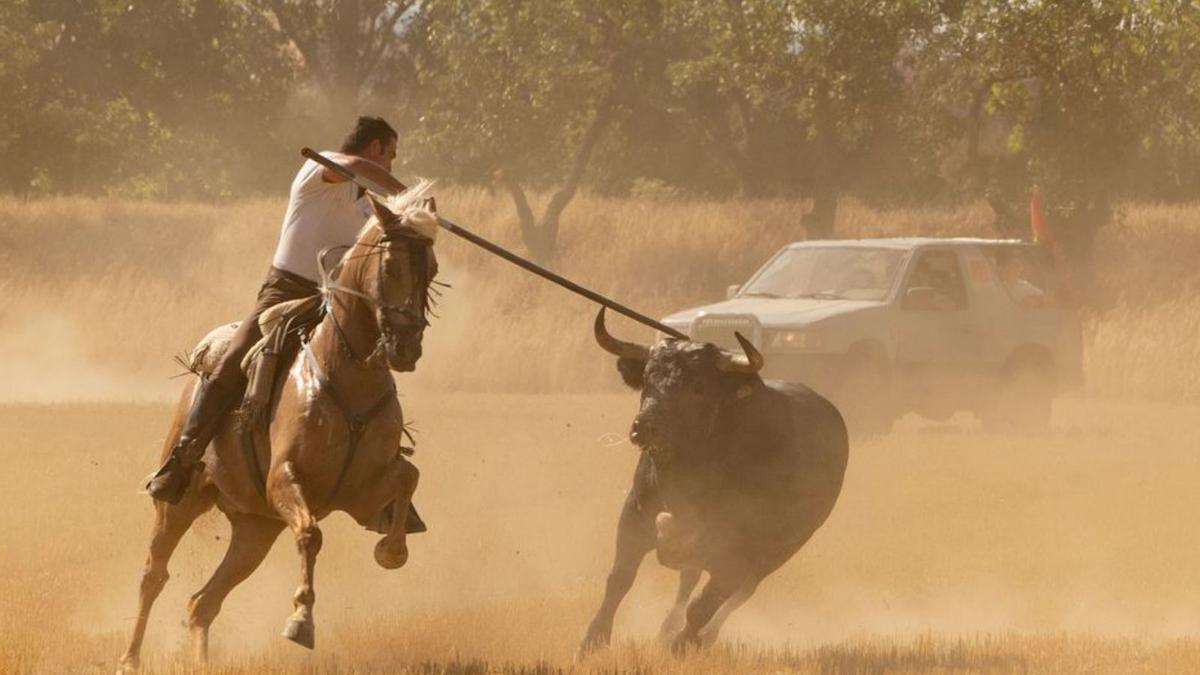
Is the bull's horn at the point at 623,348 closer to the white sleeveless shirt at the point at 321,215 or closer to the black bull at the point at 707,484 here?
the black bull at the point at 707,484

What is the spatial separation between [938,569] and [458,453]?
26.6 ft

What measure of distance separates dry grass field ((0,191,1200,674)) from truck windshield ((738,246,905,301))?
167 centimetres

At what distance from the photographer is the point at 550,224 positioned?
149ft

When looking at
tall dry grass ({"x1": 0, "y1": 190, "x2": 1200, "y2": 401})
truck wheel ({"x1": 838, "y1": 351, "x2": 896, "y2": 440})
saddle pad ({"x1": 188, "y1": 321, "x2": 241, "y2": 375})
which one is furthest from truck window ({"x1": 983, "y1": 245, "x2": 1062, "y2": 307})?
saddle pad ({"x1": 188, "y1": 321, "x2": 241, "y2": 375})

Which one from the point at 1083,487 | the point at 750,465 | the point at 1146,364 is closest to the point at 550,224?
the point at 1146,364

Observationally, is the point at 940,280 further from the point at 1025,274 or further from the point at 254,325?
the point at 254,325

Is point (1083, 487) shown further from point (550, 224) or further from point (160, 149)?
point (160, 149)

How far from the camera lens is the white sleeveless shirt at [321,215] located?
34.9ft

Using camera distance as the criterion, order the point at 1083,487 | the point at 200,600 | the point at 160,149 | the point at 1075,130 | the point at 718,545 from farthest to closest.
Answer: the point at 160,149
the point at 1075,130
the point at 1083,487
the point at 718,545
the point at 200,600

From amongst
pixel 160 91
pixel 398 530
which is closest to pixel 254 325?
pixel 398 530

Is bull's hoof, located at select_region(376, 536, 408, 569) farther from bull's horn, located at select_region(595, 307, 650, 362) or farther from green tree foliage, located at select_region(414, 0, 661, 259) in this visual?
green tree foliage, located at select_region(414, 0, 661, 259)

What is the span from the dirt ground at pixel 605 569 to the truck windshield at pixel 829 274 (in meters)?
1.62

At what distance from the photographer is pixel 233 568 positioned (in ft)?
Result: 35.8

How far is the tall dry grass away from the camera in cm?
3309
